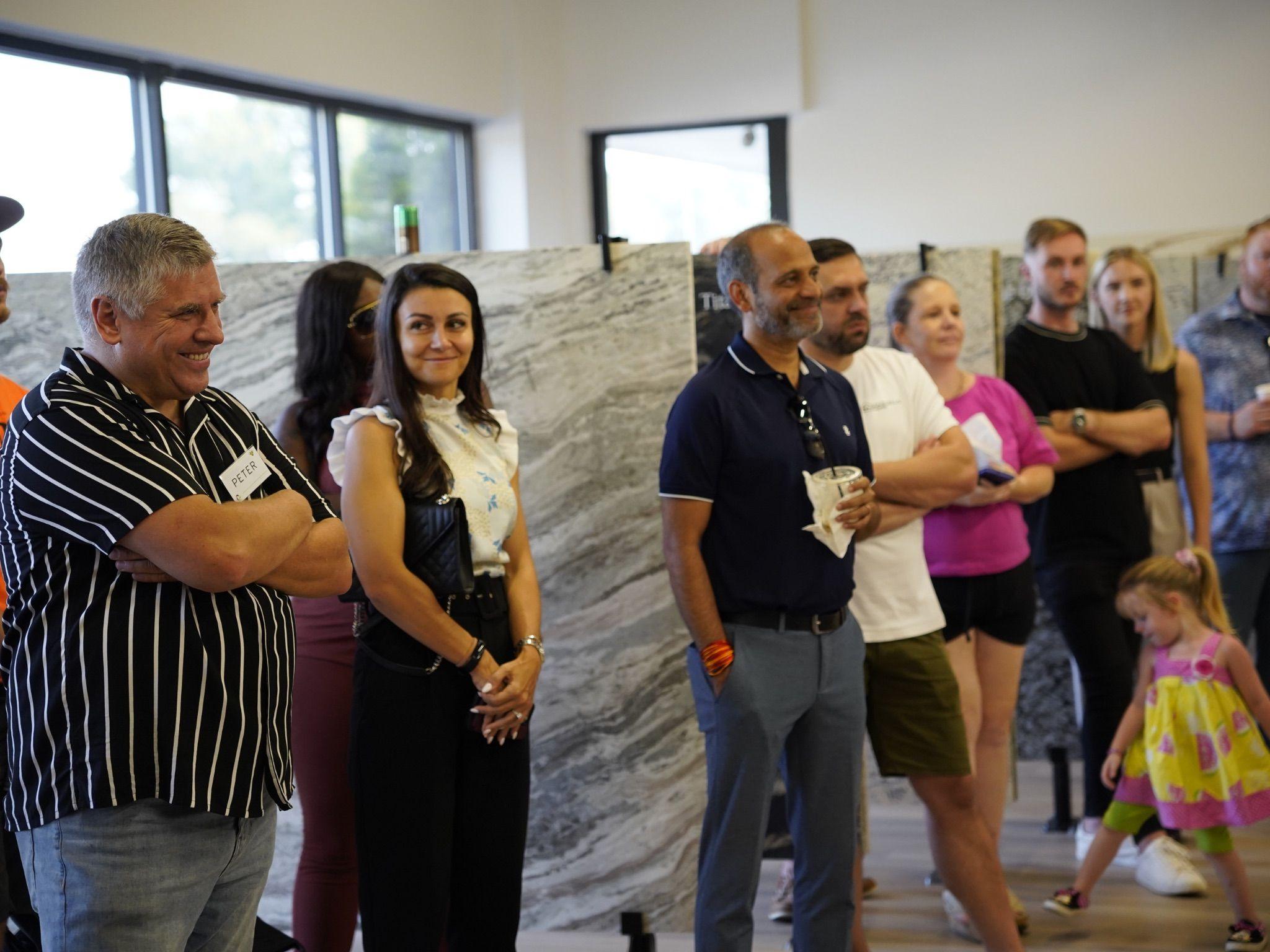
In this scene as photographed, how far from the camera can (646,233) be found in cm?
714

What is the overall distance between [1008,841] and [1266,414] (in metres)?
1.55

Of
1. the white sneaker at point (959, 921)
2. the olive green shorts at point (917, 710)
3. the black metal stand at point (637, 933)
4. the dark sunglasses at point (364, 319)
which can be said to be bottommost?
the white sneaker at point (959, 921)

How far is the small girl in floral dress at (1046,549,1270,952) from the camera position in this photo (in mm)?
3020

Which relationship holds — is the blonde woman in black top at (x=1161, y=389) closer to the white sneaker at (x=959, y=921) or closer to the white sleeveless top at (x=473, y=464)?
the white sneaker at (x=959, y=921)

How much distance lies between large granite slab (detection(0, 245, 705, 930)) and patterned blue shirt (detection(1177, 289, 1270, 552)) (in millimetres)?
1973

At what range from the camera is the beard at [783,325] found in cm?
255

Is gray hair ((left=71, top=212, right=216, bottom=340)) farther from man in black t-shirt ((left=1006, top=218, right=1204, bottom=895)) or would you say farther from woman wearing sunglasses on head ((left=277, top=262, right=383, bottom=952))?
man in black t-shirt ((left=1006, top=218, right=1204, bottom=895))

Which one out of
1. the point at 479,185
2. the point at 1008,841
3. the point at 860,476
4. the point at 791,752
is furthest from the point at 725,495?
the point at 479,185

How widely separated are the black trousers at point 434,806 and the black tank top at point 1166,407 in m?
2.32

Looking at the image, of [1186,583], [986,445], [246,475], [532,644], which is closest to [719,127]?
[986,445]

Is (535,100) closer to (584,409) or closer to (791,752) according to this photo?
(584,409)

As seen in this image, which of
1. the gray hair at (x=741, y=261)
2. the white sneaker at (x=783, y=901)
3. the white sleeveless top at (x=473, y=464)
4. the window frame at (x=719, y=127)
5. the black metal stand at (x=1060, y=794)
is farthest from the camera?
the window frame at (x=719, y=127)

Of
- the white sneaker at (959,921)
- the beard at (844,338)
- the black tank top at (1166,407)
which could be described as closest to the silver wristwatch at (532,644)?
the beard at (844,338)

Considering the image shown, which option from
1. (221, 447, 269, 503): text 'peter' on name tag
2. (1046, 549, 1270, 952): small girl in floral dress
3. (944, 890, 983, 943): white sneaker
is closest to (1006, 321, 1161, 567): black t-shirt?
(1046, 549, 1270, 952): small girl in floral dress
